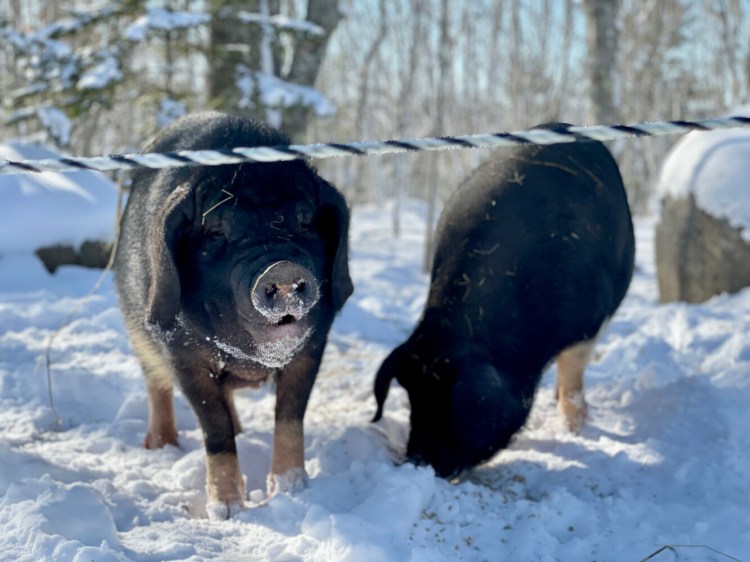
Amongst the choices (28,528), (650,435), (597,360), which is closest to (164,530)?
(28,528)

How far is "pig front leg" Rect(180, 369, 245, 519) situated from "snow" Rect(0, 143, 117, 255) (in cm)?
405

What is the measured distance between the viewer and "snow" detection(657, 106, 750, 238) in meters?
6.44

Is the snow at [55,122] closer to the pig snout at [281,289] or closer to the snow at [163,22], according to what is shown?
the snow at [163,22]

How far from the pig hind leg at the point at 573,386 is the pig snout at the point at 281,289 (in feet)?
6.57

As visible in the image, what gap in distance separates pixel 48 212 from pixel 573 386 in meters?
5.07

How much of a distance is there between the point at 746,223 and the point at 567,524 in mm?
4593

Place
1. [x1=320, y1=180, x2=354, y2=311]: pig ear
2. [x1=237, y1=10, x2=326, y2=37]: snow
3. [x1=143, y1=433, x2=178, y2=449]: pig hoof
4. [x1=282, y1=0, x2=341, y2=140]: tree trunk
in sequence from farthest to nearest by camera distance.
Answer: [x1=282, y1=0, x2=341, y2=140]: tree trunk < [x1=237, y1=10, x2=326, y2=37]: snow < [x1=143, y1=433, x2=178, y2=449]: pig hoof < [x1=320, y1=180, x2=354, y2=311]: pig ear

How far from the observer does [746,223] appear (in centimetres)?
627

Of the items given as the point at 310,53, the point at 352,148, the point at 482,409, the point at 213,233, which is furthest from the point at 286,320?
the point at 310,53

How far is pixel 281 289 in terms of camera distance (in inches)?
85.1

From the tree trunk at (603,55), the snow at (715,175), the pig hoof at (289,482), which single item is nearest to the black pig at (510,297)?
the pig hoof at (289,482)

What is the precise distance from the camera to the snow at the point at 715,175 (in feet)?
21.1

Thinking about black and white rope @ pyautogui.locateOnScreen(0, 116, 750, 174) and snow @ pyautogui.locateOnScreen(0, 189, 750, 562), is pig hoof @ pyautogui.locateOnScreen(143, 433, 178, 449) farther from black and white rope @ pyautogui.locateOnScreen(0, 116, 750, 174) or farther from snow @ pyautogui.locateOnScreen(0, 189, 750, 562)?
black and white rope @ pyautogui.locateOnScreen(0, 116, 750, 174)

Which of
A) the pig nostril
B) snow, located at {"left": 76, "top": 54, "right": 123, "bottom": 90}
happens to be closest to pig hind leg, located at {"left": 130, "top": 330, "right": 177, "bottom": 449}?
the pig nostril
